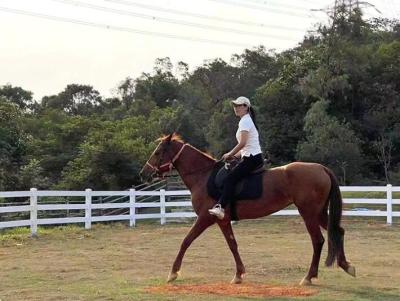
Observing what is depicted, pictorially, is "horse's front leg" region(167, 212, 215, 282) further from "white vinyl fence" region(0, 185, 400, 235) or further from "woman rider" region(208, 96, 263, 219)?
"white vinyl fence" region(0, 185, 400, 235)

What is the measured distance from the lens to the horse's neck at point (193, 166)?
31.1 ft

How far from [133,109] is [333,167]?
86.1 feet

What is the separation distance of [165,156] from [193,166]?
494 millimetres

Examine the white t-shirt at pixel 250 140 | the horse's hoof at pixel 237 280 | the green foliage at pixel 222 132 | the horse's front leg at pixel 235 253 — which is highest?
the green foliage at pixel 222 132

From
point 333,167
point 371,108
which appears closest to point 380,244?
point 333,167

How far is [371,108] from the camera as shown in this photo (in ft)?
128

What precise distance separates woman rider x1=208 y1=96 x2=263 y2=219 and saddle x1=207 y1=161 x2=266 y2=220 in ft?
0.28

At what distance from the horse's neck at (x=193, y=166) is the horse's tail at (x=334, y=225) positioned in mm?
1800

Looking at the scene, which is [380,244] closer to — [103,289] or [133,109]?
[103,289]

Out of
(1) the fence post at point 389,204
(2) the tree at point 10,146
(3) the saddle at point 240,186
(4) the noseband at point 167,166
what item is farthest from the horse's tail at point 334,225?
(2) the tree at point 10,146

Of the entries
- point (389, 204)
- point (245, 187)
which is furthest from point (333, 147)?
point (245, 187)

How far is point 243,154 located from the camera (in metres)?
8.88

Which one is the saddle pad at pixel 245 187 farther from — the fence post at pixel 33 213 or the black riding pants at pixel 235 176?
the fence post at pixel 33 213

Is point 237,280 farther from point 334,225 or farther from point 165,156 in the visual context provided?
point 165,156
